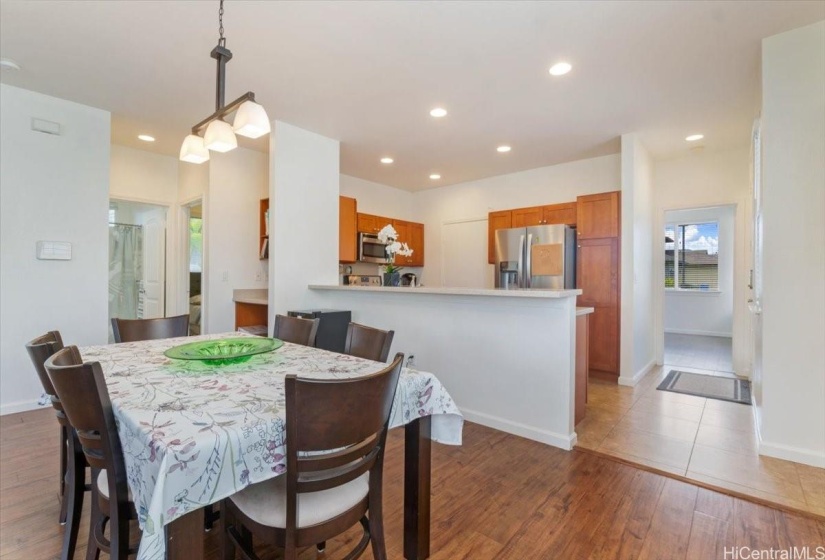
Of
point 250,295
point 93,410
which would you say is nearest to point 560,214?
point 250,295

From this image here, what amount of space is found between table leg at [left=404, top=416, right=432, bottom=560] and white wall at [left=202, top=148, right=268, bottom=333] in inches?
142

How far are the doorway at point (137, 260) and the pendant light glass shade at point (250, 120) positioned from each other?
12.7 feet

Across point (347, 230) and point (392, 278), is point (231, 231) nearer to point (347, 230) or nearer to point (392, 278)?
point (347, 230)

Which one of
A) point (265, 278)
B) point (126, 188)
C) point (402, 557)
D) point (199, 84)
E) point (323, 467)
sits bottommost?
point (402, 557)

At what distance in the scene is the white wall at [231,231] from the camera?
14.2 feet

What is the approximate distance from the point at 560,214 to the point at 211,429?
187 inches

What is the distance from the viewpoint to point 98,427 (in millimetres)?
1038

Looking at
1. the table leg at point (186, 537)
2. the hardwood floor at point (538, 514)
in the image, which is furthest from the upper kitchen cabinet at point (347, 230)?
the table leg at point (186, 537)

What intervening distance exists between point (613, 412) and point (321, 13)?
3594 mm

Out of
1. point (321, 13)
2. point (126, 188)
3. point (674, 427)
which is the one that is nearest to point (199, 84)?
point (321, 13)

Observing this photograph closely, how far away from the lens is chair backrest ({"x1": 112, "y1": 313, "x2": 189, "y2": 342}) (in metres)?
2.23

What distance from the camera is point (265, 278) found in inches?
192

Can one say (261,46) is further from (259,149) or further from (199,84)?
(259,149)

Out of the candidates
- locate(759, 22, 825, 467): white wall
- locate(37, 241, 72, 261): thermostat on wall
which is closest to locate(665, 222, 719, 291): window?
locate(759, 22, 825, 467): white wall
